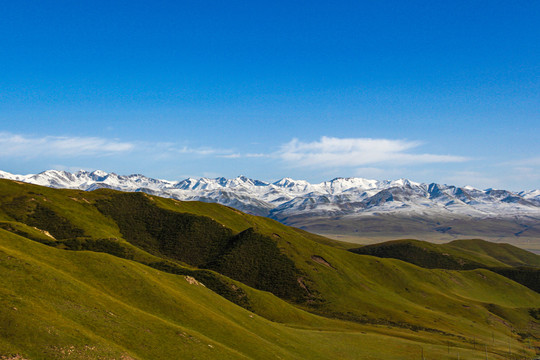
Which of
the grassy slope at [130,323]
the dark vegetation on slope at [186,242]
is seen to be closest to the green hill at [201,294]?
the grassy slope at [130,323]

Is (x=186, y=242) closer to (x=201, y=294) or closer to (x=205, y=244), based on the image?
(x=205, y=244)

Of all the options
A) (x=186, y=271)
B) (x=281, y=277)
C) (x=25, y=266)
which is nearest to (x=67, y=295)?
(x=25, y=266)

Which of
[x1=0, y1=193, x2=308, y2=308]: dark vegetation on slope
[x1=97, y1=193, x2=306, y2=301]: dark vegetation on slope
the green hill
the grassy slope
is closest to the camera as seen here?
the grassy slope

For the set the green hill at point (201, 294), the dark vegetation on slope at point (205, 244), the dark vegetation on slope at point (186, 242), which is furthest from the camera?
the dark vegetation on slope at point (205, 244)

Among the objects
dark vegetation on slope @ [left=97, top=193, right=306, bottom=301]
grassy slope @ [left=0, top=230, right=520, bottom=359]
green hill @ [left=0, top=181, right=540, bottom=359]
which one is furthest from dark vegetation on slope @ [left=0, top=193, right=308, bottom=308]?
grassy slope @ [left=0, top=230, right=520, bottom=359]

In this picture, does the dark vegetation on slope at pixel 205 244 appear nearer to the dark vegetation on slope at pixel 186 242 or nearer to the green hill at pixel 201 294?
the dark vegetation on slope at pixel 186 242

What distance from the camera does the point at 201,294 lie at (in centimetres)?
8162

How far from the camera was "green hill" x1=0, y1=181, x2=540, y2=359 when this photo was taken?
153ft

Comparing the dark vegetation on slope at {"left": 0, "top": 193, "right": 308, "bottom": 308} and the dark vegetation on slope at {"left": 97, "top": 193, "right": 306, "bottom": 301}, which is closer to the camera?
the dark vegetation on slope at {"left": 0, "top": 193, "right": 308, "bottom": 308}

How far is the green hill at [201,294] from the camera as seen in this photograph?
1831 inches

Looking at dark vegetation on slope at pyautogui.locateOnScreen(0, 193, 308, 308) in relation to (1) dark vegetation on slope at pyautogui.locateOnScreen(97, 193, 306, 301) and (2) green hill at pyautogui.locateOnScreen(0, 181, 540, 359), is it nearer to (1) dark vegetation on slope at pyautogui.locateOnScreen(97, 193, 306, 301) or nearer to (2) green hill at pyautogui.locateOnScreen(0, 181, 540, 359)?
(1) dark vegetation on slope at pyautogui.locateOnScreen(97, 193, 306, 301)

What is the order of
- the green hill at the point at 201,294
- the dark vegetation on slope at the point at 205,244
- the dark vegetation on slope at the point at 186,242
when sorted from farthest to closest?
the dark vegetation on slope at the point at 205,244
the dark vegetation on slope at the point at 186,242
the green hill at the point at 201,294

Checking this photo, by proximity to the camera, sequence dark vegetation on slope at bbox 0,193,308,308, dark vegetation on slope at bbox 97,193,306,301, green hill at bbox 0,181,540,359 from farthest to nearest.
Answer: dark vegetation on slope at bbox 97,193,306,301, dark vegetation on slope at bbox 0,193,308,308, green hill at bbox 0,181,540,359

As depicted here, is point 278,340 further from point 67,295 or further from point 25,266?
point 25,266
